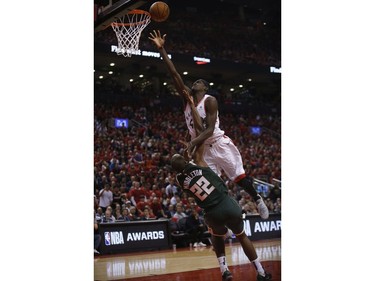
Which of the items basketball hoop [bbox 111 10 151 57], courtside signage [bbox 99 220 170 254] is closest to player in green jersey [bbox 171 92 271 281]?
basketball hoop [bbox 111 10 151 57]

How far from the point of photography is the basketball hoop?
20.9ft

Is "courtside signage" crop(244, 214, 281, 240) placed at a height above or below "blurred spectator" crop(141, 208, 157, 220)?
below

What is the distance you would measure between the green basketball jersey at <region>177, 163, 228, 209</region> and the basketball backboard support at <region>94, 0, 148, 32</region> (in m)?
1.93

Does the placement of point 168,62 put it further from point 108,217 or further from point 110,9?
point 108,217

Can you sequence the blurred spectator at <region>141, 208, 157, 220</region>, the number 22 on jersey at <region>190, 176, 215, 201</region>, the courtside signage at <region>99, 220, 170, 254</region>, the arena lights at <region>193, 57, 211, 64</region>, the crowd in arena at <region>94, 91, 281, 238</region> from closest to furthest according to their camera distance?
the number 22 on jersey at <region>190, 176, 215, 201</region>
the crowd in arena at <region>94, 91, 281, 238</region>
the courtside signage at <region>99, 220, 170, 254</region>
the blurred spectator at <region>141, 208, 157, 220</region>
the arena lights at <region>193, 57, 211, 64</region>

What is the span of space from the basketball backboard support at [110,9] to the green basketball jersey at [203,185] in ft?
6.33

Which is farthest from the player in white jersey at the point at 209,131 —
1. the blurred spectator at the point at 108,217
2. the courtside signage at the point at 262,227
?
the courtside signage at the point at 262,227

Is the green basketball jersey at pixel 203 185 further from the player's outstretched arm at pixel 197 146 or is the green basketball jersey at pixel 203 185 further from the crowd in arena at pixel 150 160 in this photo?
A: the crowd in arena at pixel 150 160

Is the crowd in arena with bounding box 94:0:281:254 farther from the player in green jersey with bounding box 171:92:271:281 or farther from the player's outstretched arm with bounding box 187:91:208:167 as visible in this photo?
the player's outstretched arm with bounding box 187:91:208:167

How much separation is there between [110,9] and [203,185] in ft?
7.36
